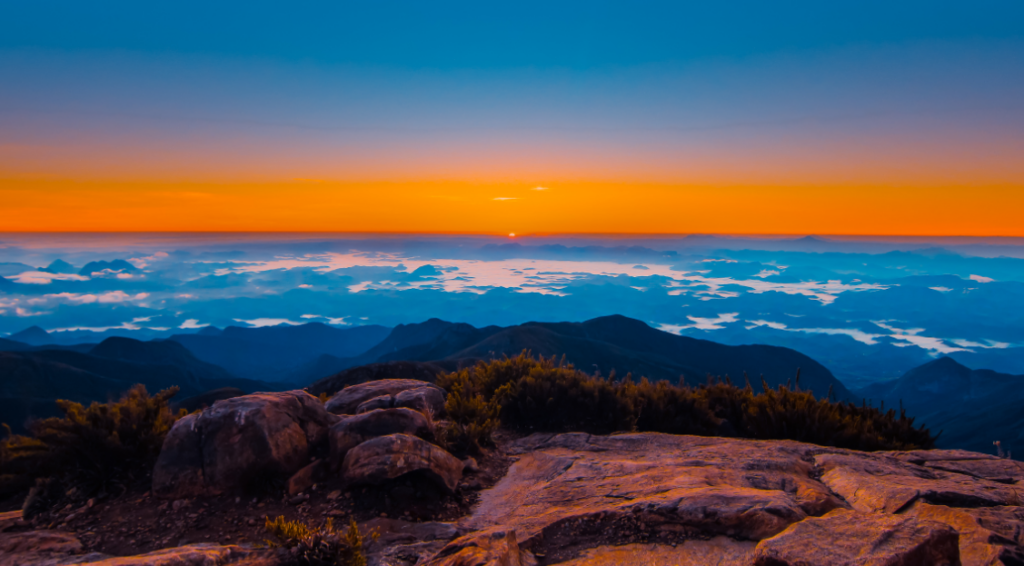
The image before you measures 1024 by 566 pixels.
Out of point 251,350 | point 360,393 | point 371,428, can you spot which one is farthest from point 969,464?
point 251,350

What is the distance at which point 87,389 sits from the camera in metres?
62.7

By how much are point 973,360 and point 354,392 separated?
249 metres

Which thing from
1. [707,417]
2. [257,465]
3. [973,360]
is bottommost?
[973,360]

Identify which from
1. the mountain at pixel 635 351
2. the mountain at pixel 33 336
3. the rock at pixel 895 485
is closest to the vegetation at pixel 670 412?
the rock at pixel 895 485

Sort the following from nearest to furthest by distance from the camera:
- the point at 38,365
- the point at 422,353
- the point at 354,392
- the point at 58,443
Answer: the point at 58,443 < the point at 354,392 < the point at 38,365 < the point at 422,353

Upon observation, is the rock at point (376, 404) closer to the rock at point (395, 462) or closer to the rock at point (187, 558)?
the rock at point (395, 462)

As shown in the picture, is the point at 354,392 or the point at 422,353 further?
the point at 422,353

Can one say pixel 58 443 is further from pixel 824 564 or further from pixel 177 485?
pixel 824 564

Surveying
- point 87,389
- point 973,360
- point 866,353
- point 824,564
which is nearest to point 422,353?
point 87,389

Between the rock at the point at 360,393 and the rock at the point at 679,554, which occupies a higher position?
the rock at the point at 679,554

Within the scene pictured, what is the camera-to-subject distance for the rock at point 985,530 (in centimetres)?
346

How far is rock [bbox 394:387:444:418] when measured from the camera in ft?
27.2

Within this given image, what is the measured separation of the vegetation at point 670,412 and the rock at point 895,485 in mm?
1983

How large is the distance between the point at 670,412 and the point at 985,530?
236 inches
